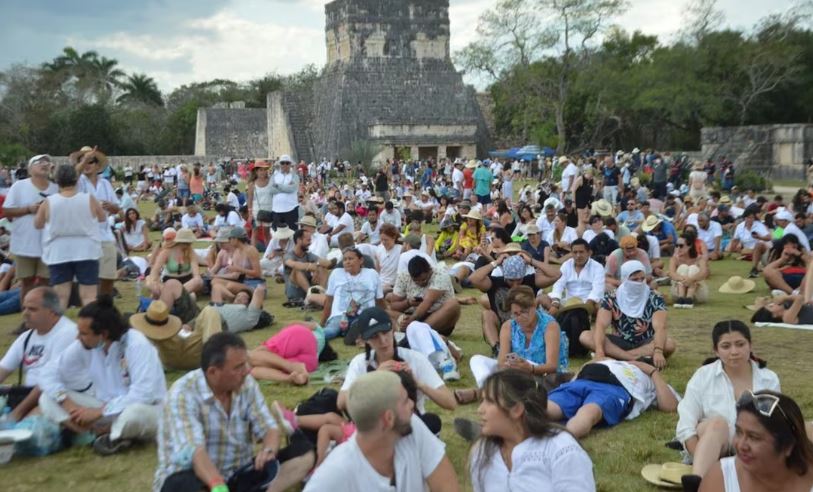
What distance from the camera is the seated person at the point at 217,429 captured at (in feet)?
13.5

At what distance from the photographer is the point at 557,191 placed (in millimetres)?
21188

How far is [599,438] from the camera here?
5621 millimetres

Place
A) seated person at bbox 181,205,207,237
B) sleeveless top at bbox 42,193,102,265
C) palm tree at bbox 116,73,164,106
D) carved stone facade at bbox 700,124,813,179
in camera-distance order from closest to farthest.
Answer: sleeveless top at bbox 42,193,102,265 < seated person at bbox 181,205,207,237 < carved stone facade at bbox 700,124,813,179 < palm tree at bbox 116,73,164,106

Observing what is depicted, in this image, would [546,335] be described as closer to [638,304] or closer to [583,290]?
[638,304]

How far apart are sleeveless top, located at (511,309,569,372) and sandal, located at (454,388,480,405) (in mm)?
428

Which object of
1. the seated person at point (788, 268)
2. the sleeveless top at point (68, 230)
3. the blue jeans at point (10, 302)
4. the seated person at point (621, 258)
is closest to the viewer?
the sleeveless top at point (68, 230)

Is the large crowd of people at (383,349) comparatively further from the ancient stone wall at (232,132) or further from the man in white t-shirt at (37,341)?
the ancient stone wall at (232,132)

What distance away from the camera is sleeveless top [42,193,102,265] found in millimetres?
8289

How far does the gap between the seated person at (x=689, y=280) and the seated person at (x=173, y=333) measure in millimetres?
5732

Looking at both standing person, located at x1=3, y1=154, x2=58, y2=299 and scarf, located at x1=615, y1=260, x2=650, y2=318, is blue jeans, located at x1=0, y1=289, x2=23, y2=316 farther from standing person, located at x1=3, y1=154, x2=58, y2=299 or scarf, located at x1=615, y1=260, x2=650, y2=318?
scarf, located at x1=615, y1=260, x2=650, y2=318

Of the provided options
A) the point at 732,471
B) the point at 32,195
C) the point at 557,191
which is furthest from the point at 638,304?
the point at 557,191

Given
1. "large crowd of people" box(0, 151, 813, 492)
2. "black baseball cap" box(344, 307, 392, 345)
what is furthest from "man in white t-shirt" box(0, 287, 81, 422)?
"black baseball cap" box(344, 307, 392, 345)

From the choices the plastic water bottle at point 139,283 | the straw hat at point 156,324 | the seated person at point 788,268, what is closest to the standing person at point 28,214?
the straw hat at point 156,324

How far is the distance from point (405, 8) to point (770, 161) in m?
22.8
